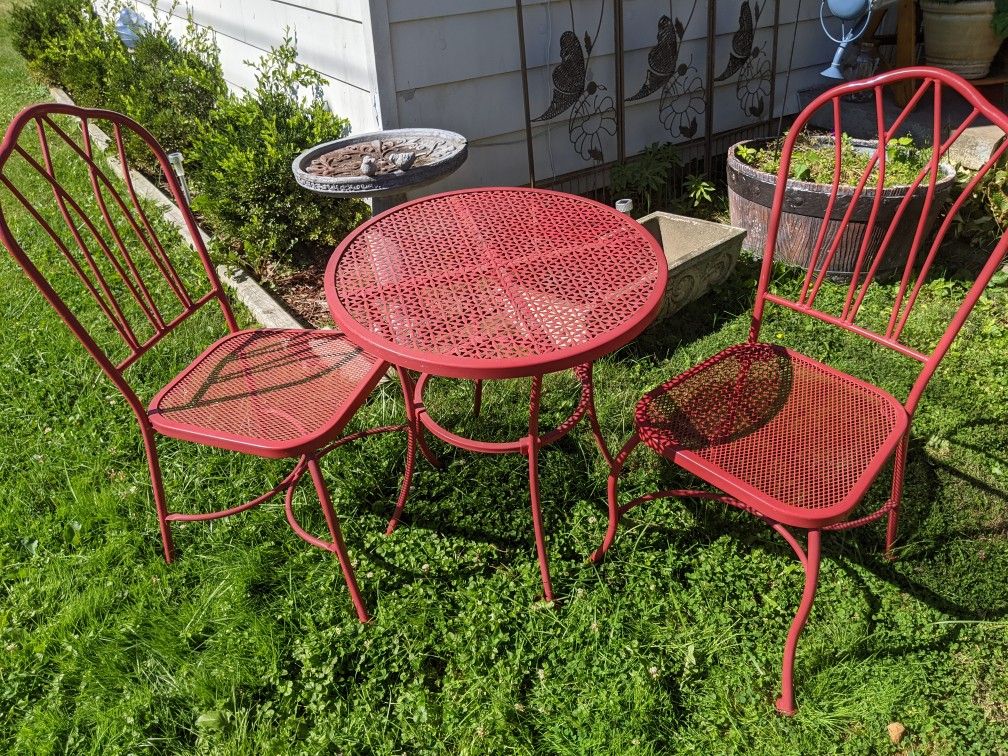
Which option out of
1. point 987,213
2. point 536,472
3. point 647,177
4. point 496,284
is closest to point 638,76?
point 647,177

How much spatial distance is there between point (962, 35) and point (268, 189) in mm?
4051

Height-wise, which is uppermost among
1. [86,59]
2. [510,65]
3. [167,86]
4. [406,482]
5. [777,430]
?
[510,65]

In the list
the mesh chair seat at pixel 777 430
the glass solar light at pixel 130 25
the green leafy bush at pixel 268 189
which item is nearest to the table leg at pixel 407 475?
the mesh chair seat at pixel 777 430

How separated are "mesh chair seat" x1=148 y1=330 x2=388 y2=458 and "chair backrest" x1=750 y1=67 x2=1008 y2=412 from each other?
1220mm

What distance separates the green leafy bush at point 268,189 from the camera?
12.0 feet

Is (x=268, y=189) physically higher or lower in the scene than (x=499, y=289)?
lower

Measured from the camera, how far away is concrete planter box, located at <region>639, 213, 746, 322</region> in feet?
10.2

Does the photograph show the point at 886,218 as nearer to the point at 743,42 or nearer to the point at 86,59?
the point at 743,42

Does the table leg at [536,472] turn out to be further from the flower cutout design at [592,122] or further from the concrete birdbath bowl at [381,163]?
the flower cutout design at [592,122]

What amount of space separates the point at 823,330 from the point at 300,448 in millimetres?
2338

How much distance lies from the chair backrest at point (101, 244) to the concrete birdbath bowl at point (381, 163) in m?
0.57

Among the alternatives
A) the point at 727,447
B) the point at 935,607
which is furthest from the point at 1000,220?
the point at 727,447

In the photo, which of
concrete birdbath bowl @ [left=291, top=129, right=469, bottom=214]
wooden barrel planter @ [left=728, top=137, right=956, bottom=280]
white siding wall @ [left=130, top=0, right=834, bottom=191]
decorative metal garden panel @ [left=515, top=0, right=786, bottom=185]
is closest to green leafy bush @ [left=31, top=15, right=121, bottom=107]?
white siding wall @ [left=130, top=0, right=834, bottom=191]

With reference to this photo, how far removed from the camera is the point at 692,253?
10.3 ft
